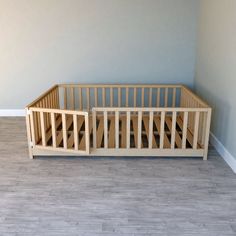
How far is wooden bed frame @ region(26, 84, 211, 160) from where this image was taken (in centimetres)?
293

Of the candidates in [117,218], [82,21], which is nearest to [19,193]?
[117,218]

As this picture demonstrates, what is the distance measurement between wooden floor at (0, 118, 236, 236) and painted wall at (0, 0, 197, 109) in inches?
64.5

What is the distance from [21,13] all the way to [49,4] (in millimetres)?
450

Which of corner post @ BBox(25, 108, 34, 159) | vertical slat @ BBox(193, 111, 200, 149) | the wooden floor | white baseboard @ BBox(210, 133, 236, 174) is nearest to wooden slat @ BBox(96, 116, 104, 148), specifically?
the wooden floor

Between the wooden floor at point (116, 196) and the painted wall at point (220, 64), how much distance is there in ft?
1.37

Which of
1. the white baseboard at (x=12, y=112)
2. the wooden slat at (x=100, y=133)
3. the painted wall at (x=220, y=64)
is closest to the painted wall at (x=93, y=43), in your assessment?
the white baseboard at (x=12, y=112)

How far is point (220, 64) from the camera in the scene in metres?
3.21

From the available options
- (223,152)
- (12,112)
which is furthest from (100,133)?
(12,112)

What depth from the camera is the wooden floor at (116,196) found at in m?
1.97

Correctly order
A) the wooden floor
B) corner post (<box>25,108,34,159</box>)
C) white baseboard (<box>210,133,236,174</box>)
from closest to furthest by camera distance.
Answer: the wooden floor
white baseboard (<box>210,133,236,174</box>)
corner post (<box>25,108,34,159</box>)

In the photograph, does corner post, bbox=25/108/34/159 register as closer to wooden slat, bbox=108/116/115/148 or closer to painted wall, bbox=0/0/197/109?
wooden slat, bbox=108/116/115/148

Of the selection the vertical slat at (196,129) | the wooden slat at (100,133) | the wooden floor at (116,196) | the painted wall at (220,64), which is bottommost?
the wooden floor at (116,196)

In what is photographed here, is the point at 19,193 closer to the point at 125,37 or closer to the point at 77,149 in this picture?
the point at 77,149

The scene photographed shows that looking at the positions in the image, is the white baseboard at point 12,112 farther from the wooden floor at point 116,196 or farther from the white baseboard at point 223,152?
the white baseboard at point 223,152
